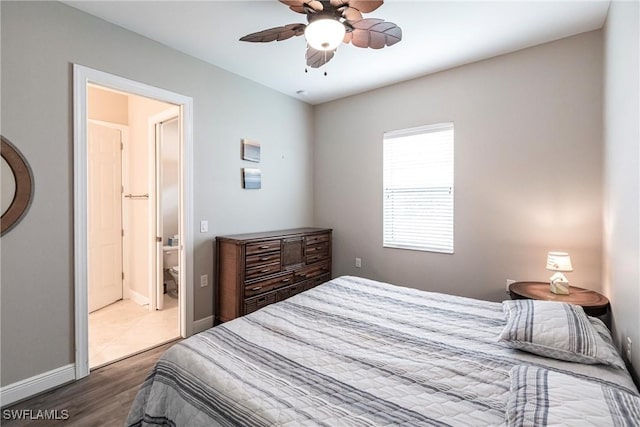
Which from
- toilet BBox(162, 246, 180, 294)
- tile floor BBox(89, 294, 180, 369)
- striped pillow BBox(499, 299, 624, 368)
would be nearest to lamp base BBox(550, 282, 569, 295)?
striped pillow BBox(499, 299, 624, 368)

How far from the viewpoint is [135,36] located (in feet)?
8.46

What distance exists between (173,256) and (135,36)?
9.40ft

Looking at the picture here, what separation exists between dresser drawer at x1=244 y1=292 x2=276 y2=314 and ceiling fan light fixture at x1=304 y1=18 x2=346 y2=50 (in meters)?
2.37

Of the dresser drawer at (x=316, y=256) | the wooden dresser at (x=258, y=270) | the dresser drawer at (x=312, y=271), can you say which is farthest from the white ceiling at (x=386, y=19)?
the dresser drawer at (x=312, y=271)

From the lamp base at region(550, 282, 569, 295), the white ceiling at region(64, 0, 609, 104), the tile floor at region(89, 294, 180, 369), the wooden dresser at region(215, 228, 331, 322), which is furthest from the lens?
the wooden dresser at region(215, 228, 331, 322)

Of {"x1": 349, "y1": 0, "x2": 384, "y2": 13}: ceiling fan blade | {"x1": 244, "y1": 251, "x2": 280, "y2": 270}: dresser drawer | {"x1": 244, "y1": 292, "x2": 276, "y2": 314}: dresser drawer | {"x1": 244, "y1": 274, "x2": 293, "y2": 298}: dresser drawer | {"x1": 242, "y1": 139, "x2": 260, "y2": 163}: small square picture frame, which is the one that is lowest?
{"x1": 244, "y1": 292, "x2": 276, "y2": 314}: dresser drawer

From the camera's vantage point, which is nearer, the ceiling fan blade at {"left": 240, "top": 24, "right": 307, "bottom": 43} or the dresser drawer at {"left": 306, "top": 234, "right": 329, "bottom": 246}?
the ceiling fan blade at {"left": 240, "top": 24, "right": 307, "bottom": 43}

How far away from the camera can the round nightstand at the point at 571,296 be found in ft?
7.05

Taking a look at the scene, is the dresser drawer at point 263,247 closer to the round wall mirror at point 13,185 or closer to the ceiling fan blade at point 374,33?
the round wall mirror at point 13,185

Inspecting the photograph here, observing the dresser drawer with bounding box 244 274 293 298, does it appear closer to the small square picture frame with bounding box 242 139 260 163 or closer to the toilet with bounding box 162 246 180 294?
the small square picture frame with bounding box 242 139 260 163

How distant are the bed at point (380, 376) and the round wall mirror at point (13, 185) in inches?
59.8

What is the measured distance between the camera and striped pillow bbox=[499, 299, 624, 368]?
4.40 ft

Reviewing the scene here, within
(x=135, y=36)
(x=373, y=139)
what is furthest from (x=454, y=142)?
(x=135, y=36)

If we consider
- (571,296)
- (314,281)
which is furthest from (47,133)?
(571,296)
